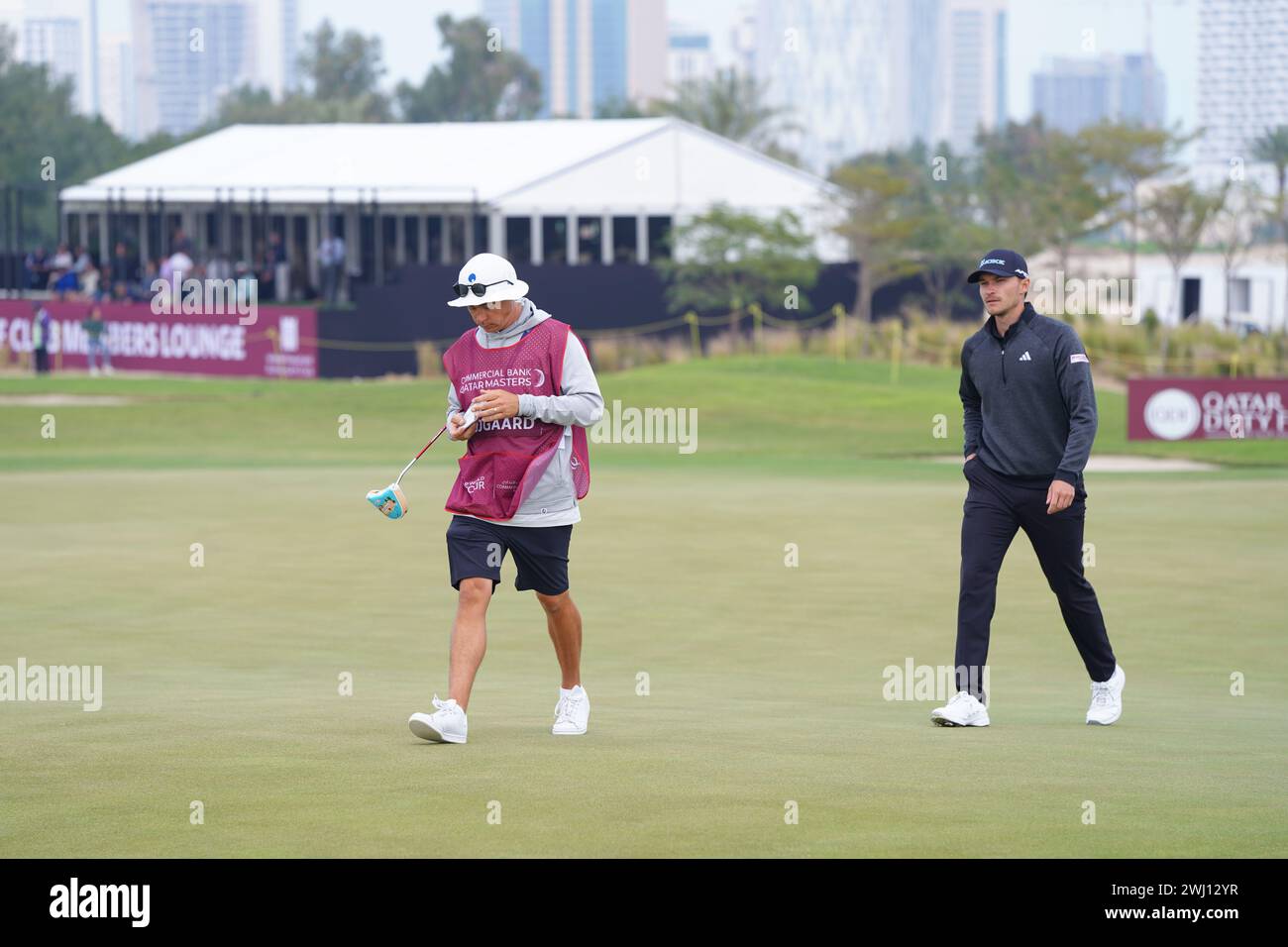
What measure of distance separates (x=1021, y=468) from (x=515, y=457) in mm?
2339

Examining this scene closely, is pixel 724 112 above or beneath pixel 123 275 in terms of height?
above

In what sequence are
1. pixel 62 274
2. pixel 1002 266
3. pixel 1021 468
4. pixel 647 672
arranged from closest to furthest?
pixel 1002 266 → pixel 1021 468 → pixel 647 672 → pixel 62 274

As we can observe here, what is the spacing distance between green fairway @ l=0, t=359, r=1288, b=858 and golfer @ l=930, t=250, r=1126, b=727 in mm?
352

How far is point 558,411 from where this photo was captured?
879 centimetres

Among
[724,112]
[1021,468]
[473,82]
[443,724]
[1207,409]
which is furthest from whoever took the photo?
[473,82]

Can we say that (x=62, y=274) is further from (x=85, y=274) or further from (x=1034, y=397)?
(x=1034, y=397)

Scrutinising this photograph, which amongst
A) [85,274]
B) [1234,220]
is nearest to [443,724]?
[85,274]

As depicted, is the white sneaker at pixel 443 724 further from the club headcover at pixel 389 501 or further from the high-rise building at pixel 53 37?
the high-rise building at pixel 53 37

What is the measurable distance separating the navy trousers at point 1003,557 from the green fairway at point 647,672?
37 centimetres

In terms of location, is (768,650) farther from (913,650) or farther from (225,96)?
(225,96)

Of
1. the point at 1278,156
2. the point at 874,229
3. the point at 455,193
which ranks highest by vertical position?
the point at 1278,156

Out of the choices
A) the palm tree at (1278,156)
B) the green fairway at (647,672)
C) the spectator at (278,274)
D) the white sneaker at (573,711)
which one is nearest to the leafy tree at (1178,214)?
the palm tree at (1278,156)

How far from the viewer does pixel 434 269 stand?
4750cm
